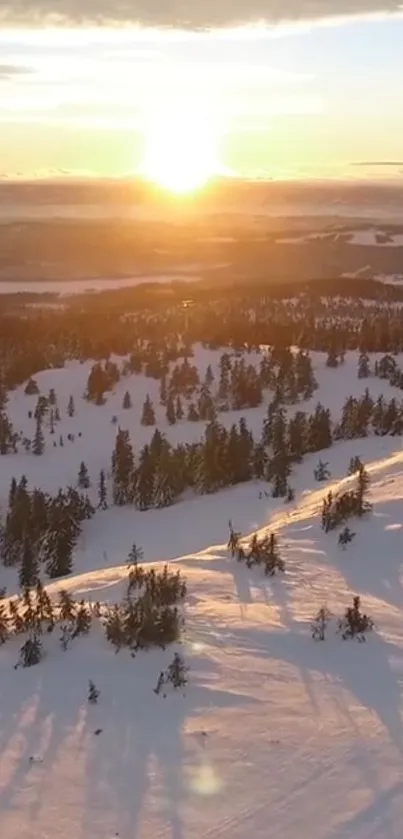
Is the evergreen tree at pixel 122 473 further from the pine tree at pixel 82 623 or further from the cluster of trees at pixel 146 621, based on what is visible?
the pine tree at pixel 82 623

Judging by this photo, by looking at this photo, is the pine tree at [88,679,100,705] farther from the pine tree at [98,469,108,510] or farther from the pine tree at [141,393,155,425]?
the pine tree at [141,393,155,425]

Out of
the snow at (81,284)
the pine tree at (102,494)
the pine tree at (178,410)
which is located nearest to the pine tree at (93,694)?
the pine tree at (102,494)

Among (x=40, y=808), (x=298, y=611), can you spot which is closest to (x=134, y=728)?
(x=40, y=808)

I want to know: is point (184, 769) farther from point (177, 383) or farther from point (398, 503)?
point (177, 383)

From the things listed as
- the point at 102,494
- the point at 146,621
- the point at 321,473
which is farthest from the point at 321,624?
the point at 102,494

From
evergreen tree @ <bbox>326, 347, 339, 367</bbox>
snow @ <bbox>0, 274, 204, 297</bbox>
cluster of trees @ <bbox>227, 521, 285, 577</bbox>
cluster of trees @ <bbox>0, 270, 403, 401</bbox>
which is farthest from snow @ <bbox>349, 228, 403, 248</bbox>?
cluster of trees @ <bbox>227, 521, 285, 577</bbox>

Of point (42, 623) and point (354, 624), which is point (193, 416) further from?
point (354, 624)
